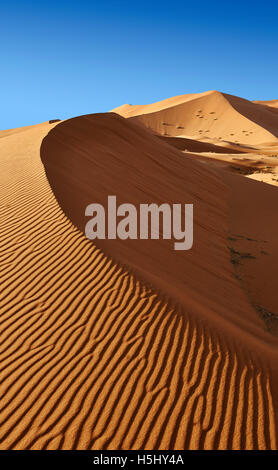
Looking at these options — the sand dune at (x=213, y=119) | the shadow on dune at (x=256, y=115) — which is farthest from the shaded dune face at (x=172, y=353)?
the shadow on dune at (x=256, y=115)

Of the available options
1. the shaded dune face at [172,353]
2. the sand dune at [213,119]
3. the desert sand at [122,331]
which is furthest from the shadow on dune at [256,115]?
the shaded dune face at [172,353]

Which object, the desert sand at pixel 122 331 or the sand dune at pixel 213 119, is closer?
the desert sand at pixel 122 331

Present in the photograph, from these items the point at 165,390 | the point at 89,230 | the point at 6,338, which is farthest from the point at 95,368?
the point at 89,230

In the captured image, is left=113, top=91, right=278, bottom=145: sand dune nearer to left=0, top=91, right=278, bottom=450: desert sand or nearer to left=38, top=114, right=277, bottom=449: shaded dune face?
left=0, top=91, right=278, bottom=450: desert sand

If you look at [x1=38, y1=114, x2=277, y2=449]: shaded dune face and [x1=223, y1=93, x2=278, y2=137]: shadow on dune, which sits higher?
[x1=223, y1=93, x2=278, y2=137]: shadow on dune

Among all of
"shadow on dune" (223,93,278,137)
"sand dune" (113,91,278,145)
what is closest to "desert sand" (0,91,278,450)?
"sand dune" (113,91,278,145)

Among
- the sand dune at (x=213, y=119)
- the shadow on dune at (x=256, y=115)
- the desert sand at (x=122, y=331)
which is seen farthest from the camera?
the shadow on dune at (x=256, y=115)

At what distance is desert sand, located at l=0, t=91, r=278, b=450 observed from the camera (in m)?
3.39

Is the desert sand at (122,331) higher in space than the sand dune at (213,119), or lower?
lower

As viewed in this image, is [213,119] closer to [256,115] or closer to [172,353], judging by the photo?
[256,115]

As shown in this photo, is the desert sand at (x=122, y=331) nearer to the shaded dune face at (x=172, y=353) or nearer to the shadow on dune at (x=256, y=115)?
the shaded dune face at (x=172, y=353)

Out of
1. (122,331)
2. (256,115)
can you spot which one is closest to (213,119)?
(256,115)

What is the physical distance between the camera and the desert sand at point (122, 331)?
339cm

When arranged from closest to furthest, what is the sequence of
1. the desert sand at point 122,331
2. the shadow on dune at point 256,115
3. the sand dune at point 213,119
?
the desert sand at point 122,331, the sand dune at point 213,119, the shadow on dune at point 256,115
